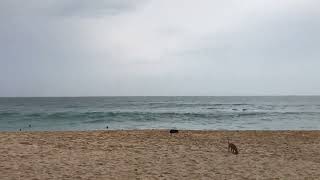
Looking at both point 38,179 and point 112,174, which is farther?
point 112,174

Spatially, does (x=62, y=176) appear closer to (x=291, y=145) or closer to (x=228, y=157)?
→ (x=228, y=157)

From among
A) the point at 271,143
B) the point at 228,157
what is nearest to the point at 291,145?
the point at 271,143

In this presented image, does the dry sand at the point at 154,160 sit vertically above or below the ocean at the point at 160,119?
above

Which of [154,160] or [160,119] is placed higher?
[154,160]

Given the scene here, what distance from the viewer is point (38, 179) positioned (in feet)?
30.5

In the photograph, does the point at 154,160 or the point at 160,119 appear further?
the point at 160,119

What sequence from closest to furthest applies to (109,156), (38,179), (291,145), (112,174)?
(38,179) → (112,174) → (109,156) → (291,145)

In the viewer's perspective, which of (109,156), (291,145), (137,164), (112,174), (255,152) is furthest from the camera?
(291,145)

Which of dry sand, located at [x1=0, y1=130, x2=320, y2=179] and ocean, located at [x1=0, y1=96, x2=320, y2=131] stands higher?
dry sand, located at [x1=0, y1=130, x2=320, y2=179]

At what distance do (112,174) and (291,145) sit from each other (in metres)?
8.74

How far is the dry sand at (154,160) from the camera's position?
1010 centimetres

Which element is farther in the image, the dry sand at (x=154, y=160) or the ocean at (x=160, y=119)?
the ocean at (x=160, y=119)

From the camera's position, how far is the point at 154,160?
12.0 meters

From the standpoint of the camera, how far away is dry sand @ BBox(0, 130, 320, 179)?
33.1 feet
